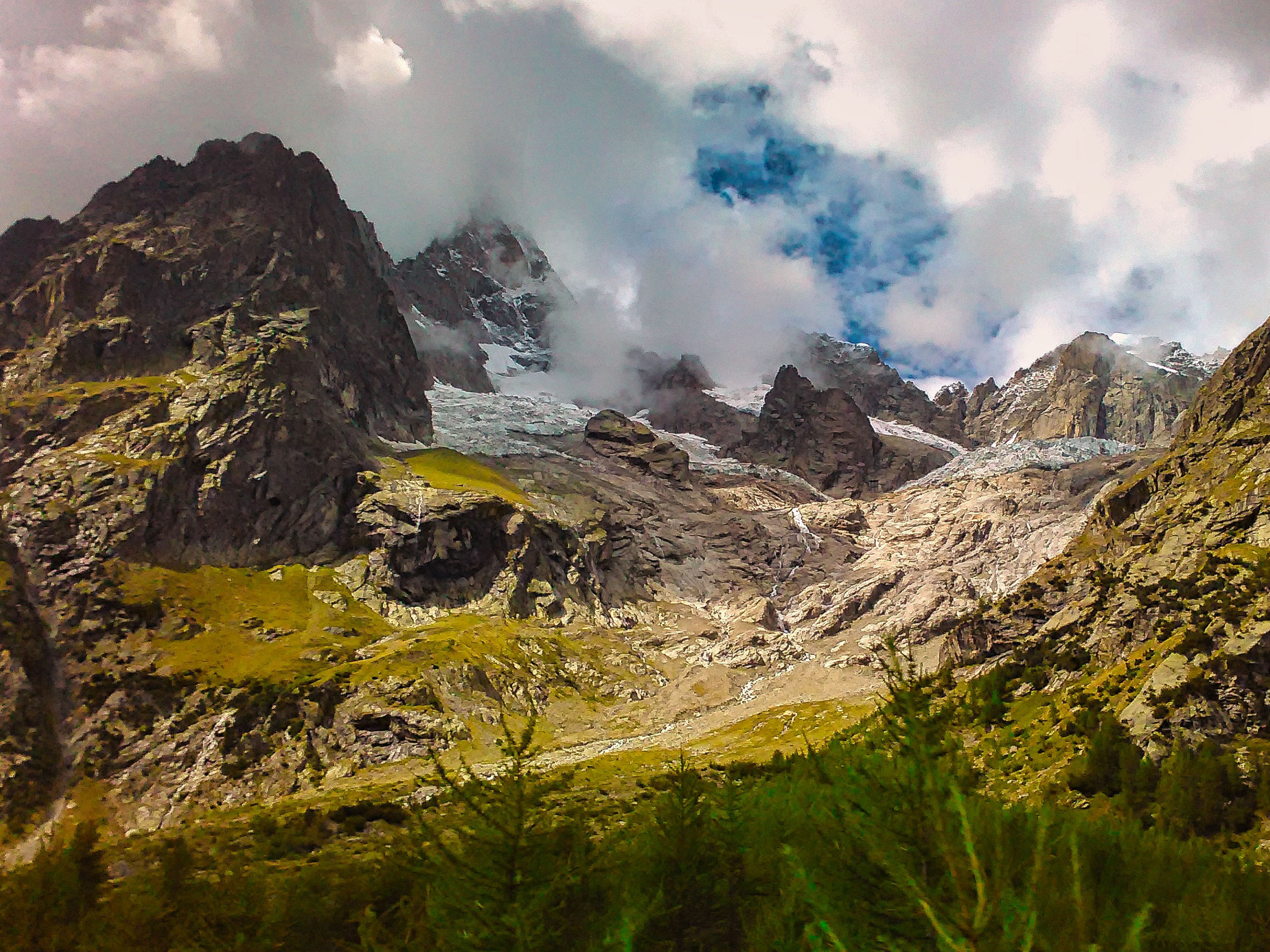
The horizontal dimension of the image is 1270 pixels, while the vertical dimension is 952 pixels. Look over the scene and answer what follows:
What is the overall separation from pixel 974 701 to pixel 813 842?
207 ft

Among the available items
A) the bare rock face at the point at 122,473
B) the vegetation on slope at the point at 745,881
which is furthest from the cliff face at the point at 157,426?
the vegetation on slope at the point at 745,881

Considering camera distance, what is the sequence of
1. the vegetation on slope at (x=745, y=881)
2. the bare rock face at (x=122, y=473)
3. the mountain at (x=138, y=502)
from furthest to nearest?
the bare rock face at (x=122, y=473) → the mountain at (x=138, y=502) → the vegetation on slope at (x=745, y=881)

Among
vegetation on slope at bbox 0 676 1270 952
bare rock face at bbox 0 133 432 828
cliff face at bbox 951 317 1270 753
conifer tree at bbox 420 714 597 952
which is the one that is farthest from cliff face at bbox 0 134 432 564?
conifer tree at bbox 420 714 597 952

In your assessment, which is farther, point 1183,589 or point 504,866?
point 1183,589

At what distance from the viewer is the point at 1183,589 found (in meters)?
56.6

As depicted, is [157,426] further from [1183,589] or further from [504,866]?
[504,866]

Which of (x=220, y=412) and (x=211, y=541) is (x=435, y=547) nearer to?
(x=211, y=541)

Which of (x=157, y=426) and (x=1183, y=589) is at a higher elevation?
(x=157, y=426)

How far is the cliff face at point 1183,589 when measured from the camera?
40.9 metres

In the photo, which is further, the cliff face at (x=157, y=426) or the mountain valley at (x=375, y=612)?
the cliff face at (x=157, y=426)

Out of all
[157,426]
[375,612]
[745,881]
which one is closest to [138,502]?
[157,426]

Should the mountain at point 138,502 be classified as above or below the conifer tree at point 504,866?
Result: above

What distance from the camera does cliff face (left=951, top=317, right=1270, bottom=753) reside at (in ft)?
134

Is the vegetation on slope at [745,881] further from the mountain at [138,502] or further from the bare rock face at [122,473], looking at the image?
the bare rock face at [122,473]
